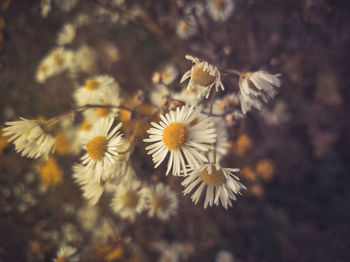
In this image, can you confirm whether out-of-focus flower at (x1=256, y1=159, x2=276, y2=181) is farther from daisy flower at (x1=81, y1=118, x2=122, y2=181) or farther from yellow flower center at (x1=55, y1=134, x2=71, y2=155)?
yellow flower center at (x1=55, y1=134, x2=71, y2=155)

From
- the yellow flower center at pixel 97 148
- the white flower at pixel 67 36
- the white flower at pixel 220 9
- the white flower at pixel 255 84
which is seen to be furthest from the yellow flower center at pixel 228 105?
the white flower at pixel 67 36

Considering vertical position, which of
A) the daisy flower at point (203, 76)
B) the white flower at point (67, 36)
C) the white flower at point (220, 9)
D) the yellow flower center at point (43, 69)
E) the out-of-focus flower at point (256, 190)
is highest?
the white flower at point (220, 9)

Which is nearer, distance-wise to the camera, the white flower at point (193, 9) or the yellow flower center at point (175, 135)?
the yellow flower center at point (175, 135)

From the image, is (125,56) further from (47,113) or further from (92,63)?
(47,113)

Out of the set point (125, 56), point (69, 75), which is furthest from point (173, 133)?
point (125, 56)

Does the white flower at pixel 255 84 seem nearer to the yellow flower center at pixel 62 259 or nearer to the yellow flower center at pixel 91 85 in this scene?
the yellow flower center at pixel 91 85

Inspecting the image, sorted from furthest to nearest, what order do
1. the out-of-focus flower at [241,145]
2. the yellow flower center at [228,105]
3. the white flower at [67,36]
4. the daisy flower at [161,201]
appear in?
the white flower at [67,36] → the out-of-focus flower at [241,145] → the daisy flower at [161,201] → the yellow flower center at [228,105]
